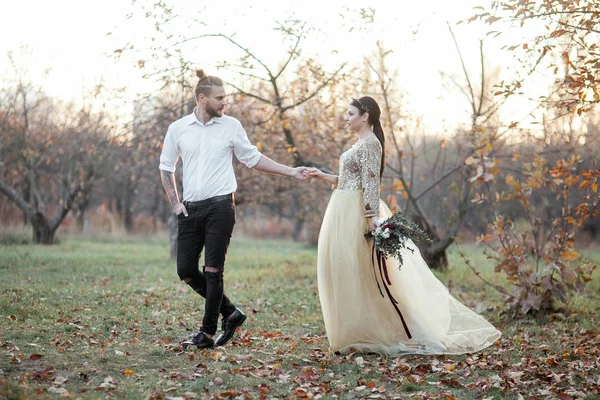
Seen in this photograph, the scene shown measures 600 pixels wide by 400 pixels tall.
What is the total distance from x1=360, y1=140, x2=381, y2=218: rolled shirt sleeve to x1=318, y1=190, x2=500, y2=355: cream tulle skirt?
5.2 inches

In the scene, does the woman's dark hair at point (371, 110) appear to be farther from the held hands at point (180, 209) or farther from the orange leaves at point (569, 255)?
the orange leaves at point (569, 255)

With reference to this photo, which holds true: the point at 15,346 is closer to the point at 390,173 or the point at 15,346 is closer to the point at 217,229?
the point at 217,229

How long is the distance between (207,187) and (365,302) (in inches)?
66.8

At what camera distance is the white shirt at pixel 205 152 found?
232 inches

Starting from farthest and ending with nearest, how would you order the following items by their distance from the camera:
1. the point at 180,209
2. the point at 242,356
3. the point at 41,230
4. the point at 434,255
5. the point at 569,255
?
the point at 41,230
the point at 434,255
the point at 569,255
the point at 180,209
the point at 242,356

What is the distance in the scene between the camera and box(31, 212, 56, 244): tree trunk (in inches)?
795

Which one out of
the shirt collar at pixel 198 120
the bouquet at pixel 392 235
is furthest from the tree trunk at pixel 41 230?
the bouquet at pixel 392 235

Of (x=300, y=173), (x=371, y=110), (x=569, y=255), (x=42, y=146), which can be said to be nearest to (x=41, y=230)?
(x=42, y=146)

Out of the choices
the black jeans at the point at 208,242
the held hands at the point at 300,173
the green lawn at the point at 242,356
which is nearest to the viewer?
the green lawn at the point at 242,356

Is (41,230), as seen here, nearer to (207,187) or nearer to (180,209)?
(180,209)

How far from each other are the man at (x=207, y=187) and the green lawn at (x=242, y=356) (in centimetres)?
62

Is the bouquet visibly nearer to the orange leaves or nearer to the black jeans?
the black jeans

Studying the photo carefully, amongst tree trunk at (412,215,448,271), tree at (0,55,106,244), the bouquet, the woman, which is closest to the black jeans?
the woman

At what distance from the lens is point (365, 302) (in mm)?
6094
